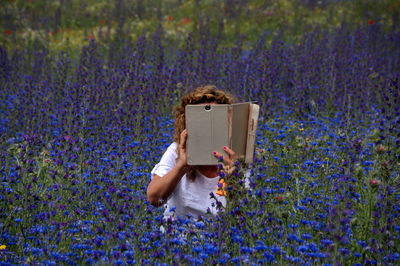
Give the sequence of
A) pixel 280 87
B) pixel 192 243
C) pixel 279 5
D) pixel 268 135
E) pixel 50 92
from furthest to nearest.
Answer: pixel 279 5
pixel 280 87
pixel 50 92
pixel 268 135
pixel 192 243

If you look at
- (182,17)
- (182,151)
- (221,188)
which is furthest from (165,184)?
(182,17)

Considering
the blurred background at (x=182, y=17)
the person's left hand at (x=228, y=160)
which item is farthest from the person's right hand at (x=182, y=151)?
the blurred background at (x=182, y=17)

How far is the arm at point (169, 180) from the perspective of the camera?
300cm

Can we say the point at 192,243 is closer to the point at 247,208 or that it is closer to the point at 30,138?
the point at 247,208

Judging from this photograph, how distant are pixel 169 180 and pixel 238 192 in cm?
35

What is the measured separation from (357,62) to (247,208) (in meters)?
4.78

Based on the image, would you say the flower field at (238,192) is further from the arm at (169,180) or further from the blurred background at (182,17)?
the blurred background at (182,17)

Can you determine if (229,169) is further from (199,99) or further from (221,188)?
(199,99)

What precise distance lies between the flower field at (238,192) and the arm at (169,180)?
156mm

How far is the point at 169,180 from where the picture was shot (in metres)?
3.04

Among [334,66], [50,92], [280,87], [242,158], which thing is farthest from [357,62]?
[242,158]

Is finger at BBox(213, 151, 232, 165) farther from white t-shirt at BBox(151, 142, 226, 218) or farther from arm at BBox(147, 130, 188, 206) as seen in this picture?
white t-shirt at BBox(151, 142, 226, 218)

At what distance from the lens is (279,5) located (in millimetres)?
13773

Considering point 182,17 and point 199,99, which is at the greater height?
point 199,99
